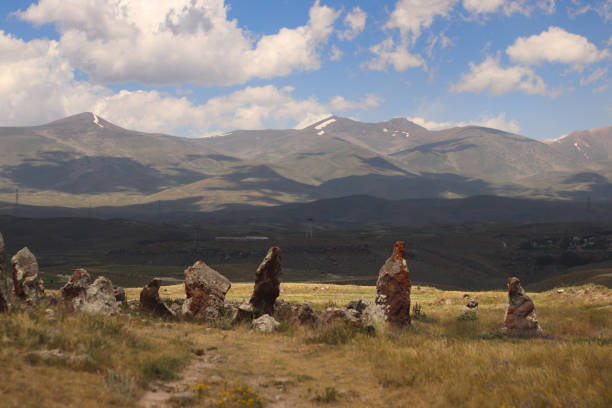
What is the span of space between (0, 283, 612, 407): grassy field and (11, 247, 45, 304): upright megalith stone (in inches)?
362

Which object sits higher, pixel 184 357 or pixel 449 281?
pixel 184 357

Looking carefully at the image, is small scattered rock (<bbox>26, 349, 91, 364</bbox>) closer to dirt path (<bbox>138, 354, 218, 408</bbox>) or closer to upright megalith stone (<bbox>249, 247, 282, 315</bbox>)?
dirt path (<bbox>138, 354, 218, 408</bbox>)

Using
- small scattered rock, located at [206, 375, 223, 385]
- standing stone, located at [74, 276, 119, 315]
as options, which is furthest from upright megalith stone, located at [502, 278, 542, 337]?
standing stone, located at [74, 276, 119, 315]

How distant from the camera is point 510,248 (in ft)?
445

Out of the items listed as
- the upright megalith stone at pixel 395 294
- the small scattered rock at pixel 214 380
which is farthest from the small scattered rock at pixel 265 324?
the small scattered rock at pixel 214 380

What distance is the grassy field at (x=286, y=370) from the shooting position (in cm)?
1020

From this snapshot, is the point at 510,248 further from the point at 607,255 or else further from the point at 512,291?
the point at 512,291

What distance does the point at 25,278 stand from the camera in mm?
23578

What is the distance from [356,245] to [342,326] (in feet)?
359

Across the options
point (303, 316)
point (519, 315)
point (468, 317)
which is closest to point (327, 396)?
point (303, 316)

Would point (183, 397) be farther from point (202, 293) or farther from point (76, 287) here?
point (76, 287)

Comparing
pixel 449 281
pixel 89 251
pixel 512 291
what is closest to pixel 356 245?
pixel 449 281

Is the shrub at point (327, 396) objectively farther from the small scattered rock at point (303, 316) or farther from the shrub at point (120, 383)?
the small scattered rock at point (303, 316)

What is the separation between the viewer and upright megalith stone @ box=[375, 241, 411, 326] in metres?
22.0
